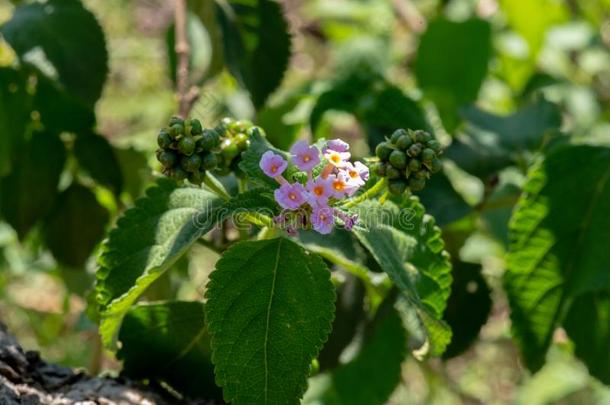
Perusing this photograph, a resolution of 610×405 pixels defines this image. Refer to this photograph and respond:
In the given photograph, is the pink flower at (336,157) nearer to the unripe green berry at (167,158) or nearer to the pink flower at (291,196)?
the pink flower at (291,196)

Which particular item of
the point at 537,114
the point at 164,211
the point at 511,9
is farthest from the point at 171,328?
the point at 511,9

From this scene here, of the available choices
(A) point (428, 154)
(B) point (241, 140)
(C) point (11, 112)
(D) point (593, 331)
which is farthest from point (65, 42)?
(D) point (593, 331)

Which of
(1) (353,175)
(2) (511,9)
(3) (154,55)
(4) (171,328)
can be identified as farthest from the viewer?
(3) (154,55)

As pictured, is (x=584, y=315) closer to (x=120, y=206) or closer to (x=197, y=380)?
(x=197, y=380)

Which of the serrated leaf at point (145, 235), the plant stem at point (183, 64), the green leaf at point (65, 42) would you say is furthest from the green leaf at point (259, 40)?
the serrated leaf at point (145, 235)

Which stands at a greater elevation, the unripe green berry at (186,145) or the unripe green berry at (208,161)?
the unripe green berry at (186,145)

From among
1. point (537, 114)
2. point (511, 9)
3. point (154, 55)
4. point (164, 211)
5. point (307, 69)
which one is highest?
point (164, 211)
